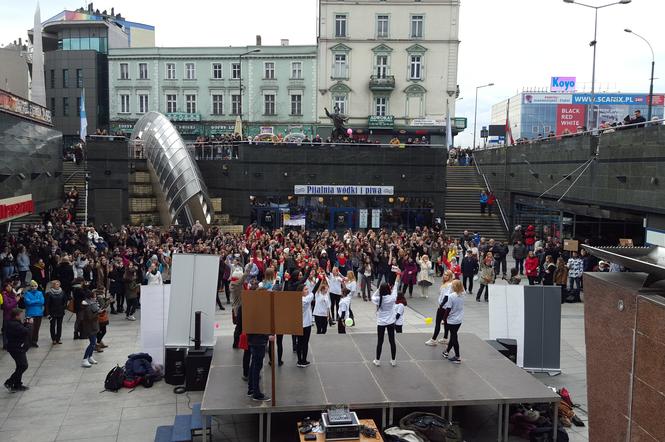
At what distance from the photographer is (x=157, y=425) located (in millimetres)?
9719

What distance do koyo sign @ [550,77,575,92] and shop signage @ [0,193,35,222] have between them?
12324 cm

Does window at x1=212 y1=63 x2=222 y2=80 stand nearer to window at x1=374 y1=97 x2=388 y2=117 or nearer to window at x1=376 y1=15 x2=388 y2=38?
window at x1=374 y1=97 x2=388 y2=117

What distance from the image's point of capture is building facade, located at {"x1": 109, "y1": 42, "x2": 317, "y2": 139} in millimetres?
55281

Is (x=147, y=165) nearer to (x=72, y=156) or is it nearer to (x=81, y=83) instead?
(x=72, y=156)

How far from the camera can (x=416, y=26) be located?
54.1m

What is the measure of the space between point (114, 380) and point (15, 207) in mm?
10541

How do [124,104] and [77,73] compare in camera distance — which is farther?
[77,73]

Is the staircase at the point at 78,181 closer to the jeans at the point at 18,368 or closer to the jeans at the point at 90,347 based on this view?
the jeans at the point at 90,347

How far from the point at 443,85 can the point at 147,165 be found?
29911 mm

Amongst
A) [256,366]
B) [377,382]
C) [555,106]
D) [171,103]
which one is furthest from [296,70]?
[555,106]

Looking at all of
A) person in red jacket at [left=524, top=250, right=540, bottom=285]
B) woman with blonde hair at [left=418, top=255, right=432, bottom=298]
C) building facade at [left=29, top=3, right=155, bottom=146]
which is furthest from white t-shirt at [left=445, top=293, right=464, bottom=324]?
building facade at [left=29, top=3, right=155, bottom=146]

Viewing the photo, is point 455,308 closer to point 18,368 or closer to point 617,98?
point 18,368

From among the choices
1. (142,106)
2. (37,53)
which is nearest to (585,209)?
(37,53)

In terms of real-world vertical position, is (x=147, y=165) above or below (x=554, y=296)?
above
